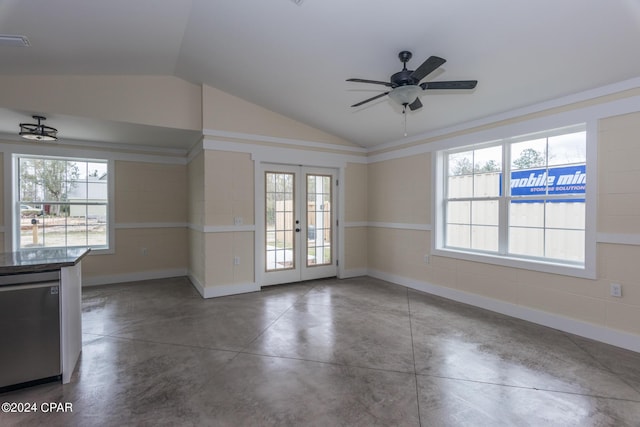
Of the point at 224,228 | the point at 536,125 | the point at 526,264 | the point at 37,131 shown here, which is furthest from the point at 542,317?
the point at 37,131

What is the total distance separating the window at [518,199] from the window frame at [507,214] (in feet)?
0.05

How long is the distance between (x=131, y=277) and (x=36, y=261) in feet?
12.2

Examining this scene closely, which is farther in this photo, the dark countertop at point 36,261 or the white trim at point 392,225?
the white trim at point 392,225

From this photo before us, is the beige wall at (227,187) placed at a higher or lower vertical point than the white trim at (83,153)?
lower

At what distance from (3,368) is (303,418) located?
2224mm

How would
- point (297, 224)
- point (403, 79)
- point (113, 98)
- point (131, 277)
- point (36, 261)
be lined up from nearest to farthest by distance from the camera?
point (36, 261) → point (403, 79) → point (113, 98) → point (297, 224) → point (131, 277)

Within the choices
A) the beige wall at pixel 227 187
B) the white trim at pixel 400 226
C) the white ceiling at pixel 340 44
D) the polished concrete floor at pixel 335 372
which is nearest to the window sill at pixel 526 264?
the white trim at pixel 400 226

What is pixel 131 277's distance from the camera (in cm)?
575

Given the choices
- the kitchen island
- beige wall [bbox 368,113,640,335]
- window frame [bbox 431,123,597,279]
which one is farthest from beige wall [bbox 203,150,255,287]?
window frame [bbox 431,123,597,279]

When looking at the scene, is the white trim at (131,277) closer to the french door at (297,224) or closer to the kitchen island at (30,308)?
the french door at (297,224)

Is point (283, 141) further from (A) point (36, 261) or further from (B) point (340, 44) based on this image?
(A) point (36, 261)

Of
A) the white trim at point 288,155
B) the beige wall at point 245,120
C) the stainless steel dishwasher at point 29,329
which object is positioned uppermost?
the beige wall at point 245,120

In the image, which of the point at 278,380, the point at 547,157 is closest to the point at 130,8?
the point at 278,380

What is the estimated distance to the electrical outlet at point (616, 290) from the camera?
9.89ft
